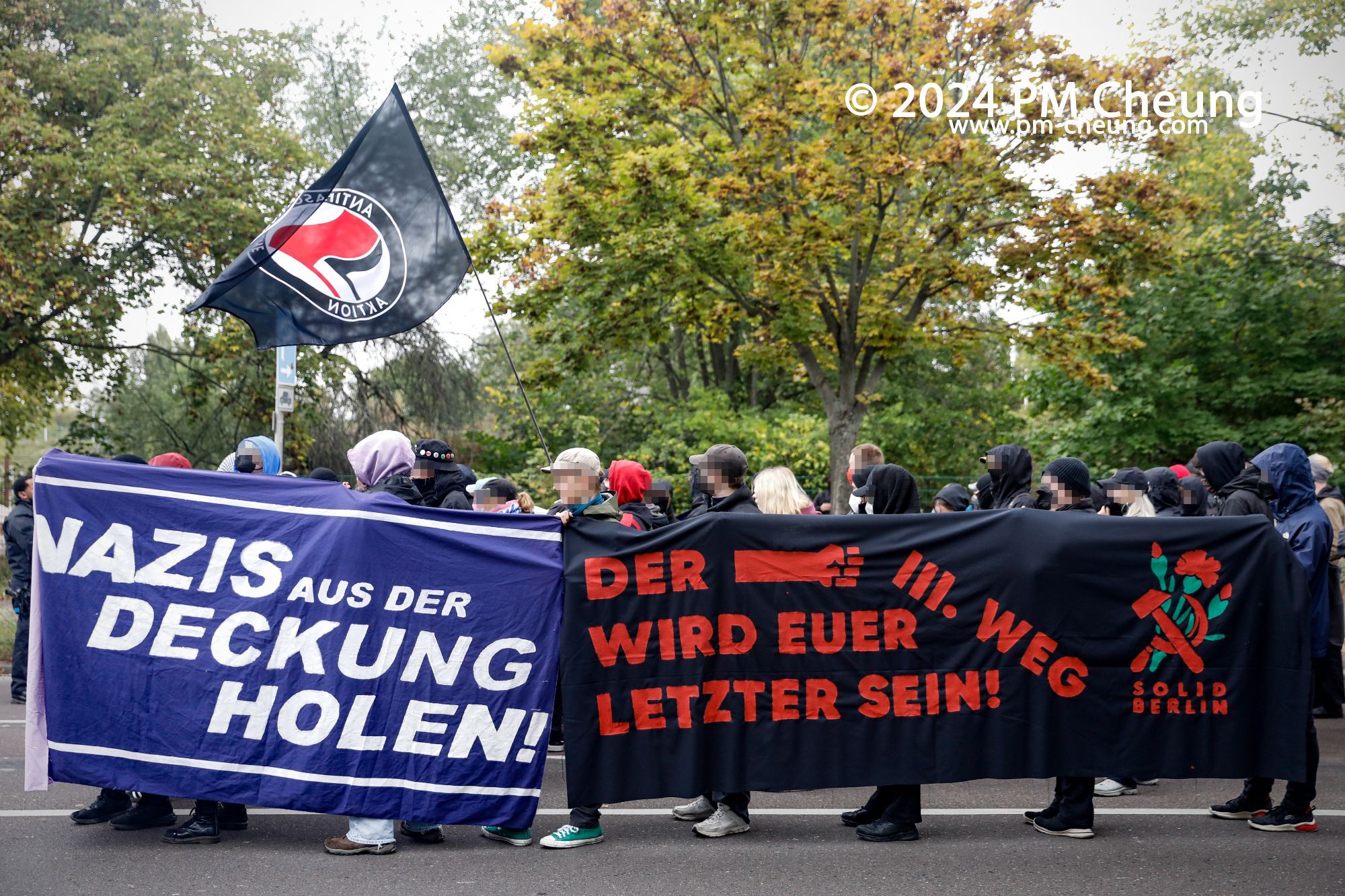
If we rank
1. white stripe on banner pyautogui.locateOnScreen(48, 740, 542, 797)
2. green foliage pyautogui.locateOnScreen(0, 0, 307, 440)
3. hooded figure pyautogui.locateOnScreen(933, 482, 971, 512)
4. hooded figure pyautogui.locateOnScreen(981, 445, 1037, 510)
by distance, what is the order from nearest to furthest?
white stripe on banner pyautogui.locateOnScreen(48, 740, 542, 797) → hooded figure pyautogui.locateOnScreen(981, 445, 1037, 510) → hooded figure pyautogui.locateOnScreen(933, 482, 971, 512) → green foliage pyautogui.locateOnScreen(0, 0, 307, 440)

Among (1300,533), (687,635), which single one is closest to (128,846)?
(687,635)

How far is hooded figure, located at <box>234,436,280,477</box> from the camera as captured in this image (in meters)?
6.41

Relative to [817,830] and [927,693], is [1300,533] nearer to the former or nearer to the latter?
[927,693]

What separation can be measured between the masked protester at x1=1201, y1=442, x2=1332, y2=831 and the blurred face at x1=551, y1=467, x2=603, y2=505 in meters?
Answer: 3.56

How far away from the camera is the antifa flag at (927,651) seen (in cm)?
532

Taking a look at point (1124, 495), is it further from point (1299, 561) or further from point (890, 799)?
point (890, 799)

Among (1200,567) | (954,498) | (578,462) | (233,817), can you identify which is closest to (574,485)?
(578,462)

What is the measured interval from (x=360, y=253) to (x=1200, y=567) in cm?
474

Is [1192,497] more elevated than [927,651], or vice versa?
[1192,497]

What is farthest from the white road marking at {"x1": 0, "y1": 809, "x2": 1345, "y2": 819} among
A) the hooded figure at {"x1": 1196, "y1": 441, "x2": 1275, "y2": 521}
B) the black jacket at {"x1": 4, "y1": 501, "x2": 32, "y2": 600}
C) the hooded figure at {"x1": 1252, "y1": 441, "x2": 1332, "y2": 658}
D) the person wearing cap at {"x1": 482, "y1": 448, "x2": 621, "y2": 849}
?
the black jacket at {"x1": 4, "y1": 501, "x2": 32, "y2": 600}

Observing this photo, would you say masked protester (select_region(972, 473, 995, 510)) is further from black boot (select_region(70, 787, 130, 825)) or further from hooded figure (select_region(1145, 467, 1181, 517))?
black boot (select_region(70, 787, 130, 825))

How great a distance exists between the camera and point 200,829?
17.2 feet

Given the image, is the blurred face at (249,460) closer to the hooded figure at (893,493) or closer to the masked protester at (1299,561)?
the hooded figure at (893,493)

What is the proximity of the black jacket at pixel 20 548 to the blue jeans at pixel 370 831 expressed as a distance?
16.8ft
